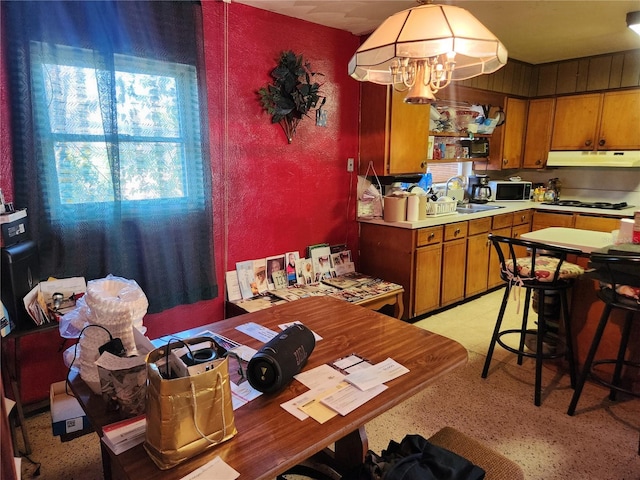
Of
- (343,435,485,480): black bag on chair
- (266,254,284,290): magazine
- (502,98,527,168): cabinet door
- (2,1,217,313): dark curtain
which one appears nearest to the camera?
(343,435,485,480): black bag on chair

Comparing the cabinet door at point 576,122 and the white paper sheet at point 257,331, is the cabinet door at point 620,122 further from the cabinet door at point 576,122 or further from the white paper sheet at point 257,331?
the white paper sheet at point 257,331

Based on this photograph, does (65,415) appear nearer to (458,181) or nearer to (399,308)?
(399,308)

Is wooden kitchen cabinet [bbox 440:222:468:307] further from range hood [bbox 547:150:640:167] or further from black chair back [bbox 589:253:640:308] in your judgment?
range hood [bbox 547:150:640:167]

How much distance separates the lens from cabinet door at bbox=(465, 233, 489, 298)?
13.2 ft

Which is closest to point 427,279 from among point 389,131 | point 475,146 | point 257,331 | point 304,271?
point 304,271

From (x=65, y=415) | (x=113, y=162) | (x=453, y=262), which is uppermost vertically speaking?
(x=113, y=162)

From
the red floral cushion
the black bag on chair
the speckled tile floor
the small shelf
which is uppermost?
the small shelf

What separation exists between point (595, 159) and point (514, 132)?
35.3 inches

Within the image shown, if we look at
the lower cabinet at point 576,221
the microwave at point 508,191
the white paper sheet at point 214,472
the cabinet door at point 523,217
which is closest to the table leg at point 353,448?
the white paper sheet at point 214,472

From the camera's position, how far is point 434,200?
3.88 m

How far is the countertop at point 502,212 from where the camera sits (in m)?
3.50

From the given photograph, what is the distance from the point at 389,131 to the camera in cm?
351

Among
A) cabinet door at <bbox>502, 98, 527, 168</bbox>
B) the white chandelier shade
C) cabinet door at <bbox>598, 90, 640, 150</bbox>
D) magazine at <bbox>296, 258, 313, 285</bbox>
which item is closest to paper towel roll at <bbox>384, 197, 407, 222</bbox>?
magazine at <bbox>296, 258, 313, 285</bbox>

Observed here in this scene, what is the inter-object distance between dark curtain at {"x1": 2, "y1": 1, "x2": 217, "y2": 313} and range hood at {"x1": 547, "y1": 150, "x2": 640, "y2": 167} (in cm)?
412
